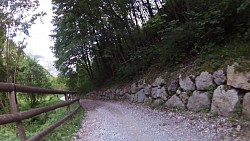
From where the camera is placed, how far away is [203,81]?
666 centimetres

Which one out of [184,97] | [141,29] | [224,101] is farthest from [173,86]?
[141,29]

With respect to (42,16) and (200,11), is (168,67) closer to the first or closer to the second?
(200,11)

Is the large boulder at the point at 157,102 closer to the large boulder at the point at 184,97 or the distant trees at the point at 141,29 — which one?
the large boulder at the point at 184,97

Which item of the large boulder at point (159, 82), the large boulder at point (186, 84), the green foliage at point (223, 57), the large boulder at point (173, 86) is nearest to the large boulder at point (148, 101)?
the large boulder at point (159, 82)

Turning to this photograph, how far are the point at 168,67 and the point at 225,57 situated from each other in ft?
11.0

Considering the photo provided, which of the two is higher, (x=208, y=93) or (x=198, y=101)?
(x=208, y=93)

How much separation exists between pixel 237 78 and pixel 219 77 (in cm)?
59

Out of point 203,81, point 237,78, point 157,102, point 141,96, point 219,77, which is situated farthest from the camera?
point 141,96

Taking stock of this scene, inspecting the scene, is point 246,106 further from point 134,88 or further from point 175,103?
point 134,88

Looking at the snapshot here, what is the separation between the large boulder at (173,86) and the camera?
8.24 meters

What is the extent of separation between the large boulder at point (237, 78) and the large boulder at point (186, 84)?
59.5 inches

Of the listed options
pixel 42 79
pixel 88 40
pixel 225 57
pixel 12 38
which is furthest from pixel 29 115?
pixel 42 79

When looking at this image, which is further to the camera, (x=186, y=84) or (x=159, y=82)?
(x=159, y=82)

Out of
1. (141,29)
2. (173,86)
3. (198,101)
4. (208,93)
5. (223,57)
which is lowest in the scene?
(198,101)
